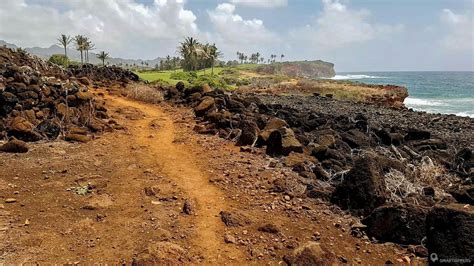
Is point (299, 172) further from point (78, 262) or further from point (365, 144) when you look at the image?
point (78, 262)

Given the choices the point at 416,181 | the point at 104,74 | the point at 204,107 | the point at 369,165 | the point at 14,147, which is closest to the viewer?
the point at 369,165

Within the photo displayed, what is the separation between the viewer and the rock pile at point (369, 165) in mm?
6062

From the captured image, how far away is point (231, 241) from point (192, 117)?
10721mm

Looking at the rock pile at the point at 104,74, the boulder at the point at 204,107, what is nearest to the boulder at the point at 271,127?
the boulder at the point at 204,107

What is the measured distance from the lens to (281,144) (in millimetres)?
10375

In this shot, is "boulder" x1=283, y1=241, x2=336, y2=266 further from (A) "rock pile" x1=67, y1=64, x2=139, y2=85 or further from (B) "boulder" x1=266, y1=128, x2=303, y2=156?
(A) "rock pile" x1=67, y1=64, x2=139, y2=85

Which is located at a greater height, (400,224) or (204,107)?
(204,107)

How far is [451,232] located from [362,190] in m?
2.14

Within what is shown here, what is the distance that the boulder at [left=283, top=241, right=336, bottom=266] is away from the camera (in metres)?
5.29

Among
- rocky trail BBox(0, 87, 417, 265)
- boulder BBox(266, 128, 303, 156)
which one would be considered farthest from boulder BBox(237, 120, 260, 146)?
rocky trail BBox(0, 87, 417, 265)

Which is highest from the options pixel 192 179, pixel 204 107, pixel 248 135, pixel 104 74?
pixel 104 74

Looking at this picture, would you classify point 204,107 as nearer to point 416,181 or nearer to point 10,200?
point 416,181

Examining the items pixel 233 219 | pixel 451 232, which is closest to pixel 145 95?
pixel 233 219

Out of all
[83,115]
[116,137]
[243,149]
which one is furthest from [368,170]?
[83,115]
